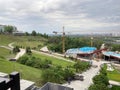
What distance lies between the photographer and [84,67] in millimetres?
33469

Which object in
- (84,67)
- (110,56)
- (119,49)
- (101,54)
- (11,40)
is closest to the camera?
(84,67)

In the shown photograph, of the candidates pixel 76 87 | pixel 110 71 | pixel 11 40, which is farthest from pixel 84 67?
pixel 11 40

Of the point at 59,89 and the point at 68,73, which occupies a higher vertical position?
the point at 59,89

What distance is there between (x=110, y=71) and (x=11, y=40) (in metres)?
48.8

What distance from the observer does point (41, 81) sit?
2186 cm

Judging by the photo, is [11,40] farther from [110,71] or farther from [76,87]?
[76,87]

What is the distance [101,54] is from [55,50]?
16.1 m

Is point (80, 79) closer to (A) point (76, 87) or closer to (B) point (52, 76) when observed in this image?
(A) point (76, 87)

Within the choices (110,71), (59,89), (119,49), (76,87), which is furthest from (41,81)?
(119,49)

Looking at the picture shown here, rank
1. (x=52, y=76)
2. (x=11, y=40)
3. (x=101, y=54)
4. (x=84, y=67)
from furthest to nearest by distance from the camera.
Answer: (x=11, y=40), (x=101, y=54), (x=84, y=67), (x=52, y=76)

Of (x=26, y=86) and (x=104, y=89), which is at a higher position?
(x=26, y=86)

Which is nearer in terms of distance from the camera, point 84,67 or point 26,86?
point 26,86

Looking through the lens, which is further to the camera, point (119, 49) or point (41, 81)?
point (119, 49)

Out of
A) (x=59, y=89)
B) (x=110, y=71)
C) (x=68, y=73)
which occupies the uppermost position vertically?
(x=59, y=89)
